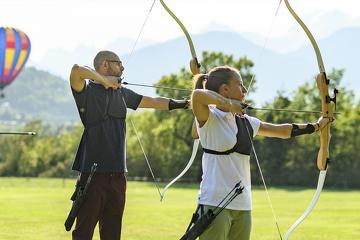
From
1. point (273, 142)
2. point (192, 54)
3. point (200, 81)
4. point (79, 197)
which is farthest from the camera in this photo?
point (273, 142)

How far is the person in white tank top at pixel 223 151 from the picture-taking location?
4.51 m

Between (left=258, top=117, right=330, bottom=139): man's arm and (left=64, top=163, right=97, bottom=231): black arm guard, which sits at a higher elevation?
(left=258, top=117, right=330, bottom=139): man's arm

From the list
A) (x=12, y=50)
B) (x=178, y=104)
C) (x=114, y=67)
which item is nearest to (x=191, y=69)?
(x=178, y=104)

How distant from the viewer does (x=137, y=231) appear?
11750 millimetres

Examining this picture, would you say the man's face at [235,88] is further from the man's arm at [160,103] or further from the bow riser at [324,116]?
the man's arm at [160,103]

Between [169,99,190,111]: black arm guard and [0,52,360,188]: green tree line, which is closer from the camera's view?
[169,99,190,111]: black arm guard

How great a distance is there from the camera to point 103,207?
580cm

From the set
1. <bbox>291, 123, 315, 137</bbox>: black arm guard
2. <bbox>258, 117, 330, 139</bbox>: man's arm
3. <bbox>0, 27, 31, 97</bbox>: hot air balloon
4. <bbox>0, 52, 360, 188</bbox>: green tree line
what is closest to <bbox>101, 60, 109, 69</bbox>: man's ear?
<bbox>258, 117, 330, 139</bbox>: man's arm

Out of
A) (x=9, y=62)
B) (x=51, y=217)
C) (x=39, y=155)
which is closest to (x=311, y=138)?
(x=9, y=62)

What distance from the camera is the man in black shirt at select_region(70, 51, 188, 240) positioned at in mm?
5711

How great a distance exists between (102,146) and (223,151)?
4.64 feet

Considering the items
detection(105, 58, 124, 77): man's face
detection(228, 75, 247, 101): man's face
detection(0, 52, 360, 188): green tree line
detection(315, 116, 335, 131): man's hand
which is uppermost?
detection(105, 58, 124, 77): man's face

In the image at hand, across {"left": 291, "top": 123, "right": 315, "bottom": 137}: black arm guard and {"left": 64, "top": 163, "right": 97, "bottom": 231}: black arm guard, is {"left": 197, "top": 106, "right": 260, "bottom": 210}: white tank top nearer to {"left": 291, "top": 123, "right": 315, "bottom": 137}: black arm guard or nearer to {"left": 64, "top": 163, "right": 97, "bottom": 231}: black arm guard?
{"left": 291, "top": 123, "right": 315, "bottom": 137}: black arm guard

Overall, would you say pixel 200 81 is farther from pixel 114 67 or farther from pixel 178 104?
pixel 178 104
